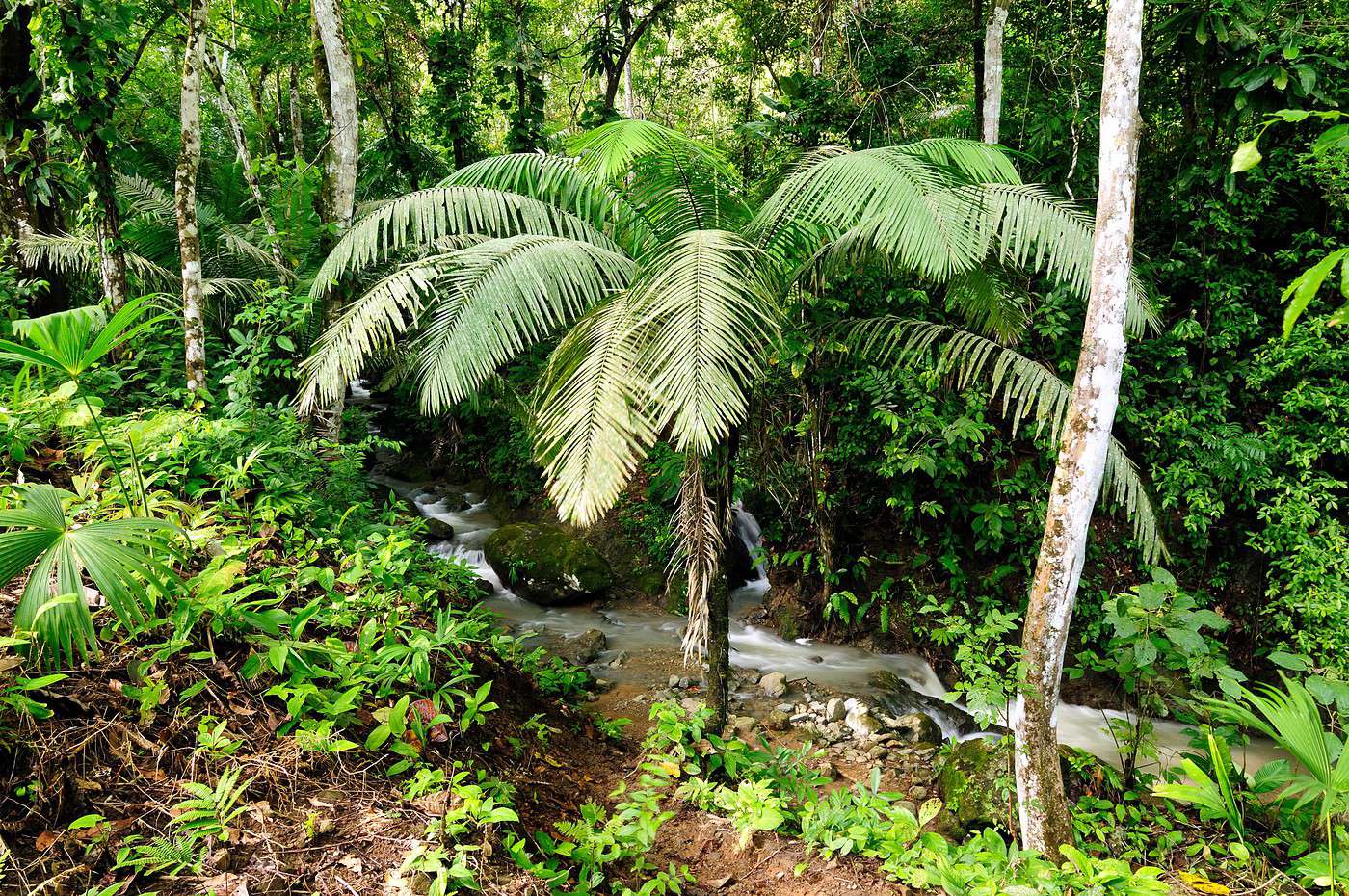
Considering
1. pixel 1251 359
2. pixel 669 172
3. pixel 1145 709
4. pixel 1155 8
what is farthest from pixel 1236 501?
pixel 669 172

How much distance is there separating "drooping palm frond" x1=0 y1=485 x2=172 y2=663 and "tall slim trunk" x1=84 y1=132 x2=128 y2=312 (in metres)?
3.14

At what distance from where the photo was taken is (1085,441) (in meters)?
3.18

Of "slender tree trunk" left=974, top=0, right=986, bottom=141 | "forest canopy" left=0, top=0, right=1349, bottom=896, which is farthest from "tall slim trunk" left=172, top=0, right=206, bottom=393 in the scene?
"slender tree trunk" left=974, top=0, right=986, bottom=141

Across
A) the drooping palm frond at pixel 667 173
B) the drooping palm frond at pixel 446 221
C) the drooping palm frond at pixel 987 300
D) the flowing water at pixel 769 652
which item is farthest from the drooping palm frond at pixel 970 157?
the flowing water at pixel 769 652

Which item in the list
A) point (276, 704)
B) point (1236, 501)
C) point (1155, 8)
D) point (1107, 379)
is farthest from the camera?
point (1155, 8)

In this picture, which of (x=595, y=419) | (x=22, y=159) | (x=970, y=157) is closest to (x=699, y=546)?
(x=595, y=419)

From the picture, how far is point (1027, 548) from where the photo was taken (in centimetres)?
557

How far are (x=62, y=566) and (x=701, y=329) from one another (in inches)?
88.0

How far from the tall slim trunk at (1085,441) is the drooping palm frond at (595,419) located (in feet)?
6.54

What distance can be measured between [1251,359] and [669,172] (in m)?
4.98

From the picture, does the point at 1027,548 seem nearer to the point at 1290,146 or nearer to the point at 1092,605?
the point at 1092,605

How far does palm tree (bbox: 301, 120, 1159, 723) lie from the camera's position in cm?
299

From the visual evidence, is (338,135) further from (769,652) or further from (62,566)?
(769,652)

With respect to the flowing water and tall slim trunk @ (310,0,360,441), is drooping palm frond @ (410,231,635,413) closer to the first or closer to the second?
tall slim trunk @ (310,0,360,441)
